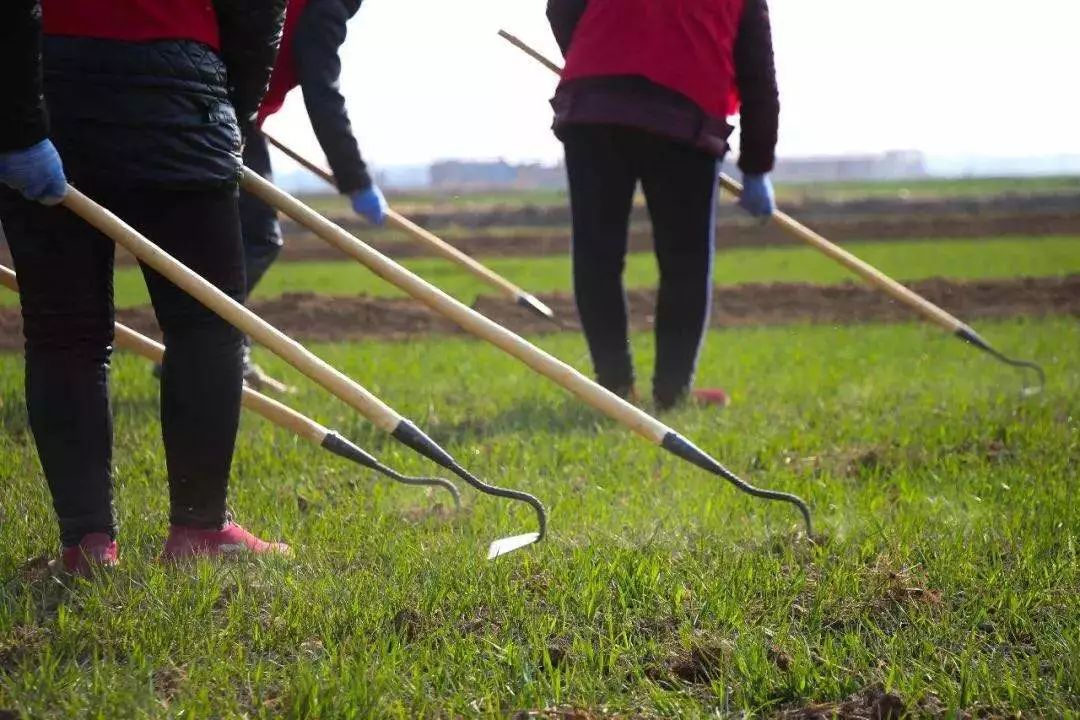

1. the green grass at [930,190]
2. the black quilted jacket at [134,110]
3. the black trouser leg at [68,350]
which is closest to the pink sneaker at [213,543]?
the black trouser leg at [68,350]

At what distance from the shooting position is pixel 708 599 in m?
3.36

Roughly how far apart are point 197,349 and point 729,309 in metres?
9.63

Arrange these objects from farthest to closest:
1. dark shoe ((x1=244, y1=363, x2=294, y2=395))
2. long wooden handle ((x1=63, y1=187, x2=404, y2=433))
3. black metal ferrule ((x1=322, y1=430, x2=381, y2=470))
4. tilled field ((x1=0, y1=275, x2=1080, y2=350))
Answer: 1. tilled field ((x1=0, y1=275, x2=1080, y2=350))
2. dark shoe ((x1=244, y1=363, x2=294, y2=395))
3. black metal ferrule ((x1=322, y1=430, x2=381, y2=470))
4. long wooden handle ((x1=63, y1=187, x2=404, y2=433))

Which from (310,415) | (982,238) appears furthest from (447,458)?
(982,238)

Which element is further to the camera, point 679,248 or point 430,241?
point 430,241

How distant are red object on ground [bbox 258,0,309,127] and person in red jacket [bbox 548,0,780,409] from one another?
4.03 ft

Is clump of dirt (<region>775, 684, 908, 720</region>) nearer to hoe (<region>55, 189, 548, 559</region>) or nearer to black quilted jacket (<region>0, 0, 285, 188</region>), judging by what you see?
hoe (<region>55, 189, 548, 559</region>)

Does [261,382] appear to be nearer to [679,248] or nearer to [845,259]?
[679,248]

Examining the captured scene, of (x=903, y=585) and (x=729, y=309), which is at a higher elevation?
(x=903, y=585)

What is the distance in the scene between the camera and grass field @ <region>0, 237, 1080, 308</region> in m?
16.1

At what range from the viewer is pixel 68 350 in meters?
3.53

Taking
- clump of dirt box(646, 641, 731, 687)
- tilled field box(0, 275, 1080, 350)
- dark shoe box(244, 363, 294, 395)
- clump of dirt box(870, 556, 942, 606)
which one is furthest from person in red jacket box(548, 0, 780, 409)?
tilled field box(0, 275, 1080, 350)

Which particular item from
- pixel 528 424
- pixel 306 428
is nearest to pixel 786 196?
pixel 528 424

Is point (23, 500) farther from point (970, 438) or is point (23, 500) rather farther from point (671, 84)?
point (970, 438)
